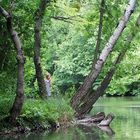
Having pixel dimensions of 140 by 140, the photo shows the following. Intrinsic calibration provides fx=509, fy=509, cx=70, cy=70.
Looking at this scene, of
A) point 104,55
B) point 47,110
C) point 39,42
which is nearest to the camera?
point 47,110

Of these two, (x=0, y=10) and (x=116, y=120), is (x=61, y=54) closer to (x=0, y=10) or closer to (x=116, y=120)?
(x=116, y=120)

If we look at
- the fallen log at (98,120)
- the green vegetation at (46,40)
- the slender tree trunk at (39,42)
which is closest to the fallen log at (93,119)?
the fallen log at (98,120)

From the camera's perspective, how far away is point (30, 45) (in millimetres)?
18047

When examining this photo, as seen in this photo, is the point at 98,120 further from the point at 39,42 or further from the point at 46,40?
the point at 46,40

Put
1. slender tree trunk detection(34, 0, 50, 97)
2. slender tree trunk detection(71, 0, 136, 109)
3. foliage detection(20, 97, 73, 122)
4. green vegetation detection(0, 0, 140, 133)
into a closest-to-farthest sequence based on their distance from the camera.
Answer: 1. foliage detection(20, 97, 73, 122)
2. green vegetation detection(0, 0, 140, 133)
3. slender tree trunk detection(34, 0, 50, 97)
4. slender tree trunk detection(71, 0, 136, 109)

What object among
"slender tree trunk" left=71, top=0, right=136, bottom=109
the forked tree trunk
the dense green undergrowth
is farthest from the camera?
"slender tree trunk" left=71, top=0, right=136, bottom=109

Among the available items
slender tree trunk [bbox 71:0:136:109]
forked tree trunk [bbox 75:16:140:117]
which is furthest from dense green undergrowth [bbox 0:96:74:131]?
slender tree trunk [bbox 71:0:136:109]

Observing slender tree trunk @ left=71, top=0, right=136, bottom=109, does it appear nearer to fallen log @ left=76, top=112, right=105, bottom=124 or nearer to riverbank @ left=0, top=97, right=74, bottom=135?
fallen log @ left=76, top=112, right=105, bottom=124

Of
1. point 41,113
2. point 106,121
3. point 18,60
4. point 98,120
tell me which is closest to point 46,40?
point 98,120

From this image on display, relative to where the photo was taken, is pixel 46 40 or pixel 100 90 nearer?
pixel 100 90

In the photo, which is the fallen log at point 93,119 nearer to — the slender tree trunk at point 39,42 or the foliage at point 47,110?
the foliage at point 47,110

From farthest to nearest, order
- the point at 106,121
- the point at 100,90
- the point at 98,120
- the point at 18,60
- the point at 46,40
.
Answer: the point at 46,40
the point at 100,90
the point at 98,120
the point at 106,121
the point at 18,60

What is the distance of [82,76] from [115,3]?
31.2m

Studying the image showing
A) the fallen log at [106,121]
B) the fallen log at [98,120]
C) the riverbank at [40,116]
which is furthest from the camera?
the fallen log at [98,120]
